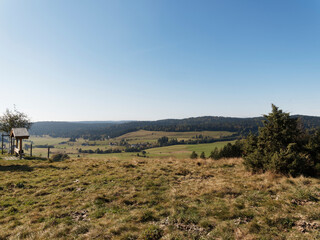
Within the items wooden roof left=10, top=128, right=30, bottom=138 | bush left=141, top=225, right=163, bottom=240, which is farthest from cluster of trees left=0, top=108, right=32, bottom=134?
bush left=141, top=225, right=163, bottom=240

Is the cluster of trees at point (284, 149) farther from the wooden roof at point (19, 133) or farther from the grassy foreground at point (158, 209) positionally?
Result: the wooden roof at point (19, 133)

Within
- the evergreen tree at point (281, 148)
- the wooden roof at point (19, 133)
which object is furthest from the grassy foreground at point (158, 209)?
the wooden roof at point (19, 133)

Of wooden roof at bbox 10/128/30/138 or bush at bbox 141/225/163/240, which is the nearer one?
bush at bbox 141/225/163/240

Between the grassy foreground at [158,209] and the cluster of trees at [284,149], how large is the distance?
1290 millimetres

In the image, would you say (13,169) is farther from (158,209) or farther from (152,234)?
(152,234)

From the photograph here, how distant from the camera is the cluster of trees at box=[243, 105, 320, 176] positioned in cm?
1226

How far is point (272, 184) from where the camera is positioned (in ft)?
35.0

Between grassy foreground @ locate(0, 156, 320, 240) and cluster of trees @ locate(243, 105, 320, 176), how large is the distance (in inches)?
50.8

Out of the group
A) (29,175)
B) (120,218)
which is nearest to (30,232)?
(120,218)

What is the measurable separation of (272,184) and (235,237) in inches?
271

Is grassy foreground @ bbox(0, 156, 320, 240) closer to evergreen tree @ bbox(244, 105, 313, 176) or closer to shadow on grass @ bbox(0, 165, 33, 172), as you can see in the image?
evergreen tree @ bbox(244, 105, 313, 176)

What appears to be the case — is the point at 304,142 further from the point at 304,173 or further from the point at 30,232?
the point at 30,232

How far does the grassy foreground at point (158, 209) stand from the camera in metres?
6.09

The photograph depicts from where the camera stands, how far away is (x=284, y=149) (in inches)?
516
